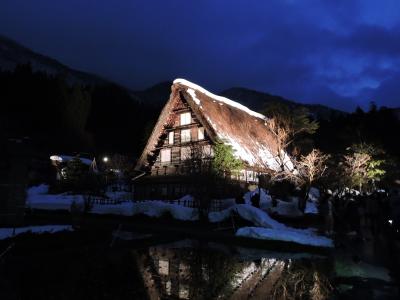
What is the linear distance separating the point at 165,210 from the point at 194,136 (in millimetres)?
10998

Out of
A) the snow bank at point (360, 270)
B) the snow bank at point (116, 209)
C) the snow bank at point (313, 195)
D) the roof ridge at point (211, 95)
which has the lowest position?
the snow bank at point (360, 270)

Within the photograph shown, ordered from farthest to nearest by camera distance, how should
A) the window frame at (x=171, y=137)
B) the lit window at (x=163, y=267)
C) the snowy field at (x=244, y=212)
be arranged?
1. the window frame at (x=171, y=137)
2. the snowy field at (x=244, y=212)
3. the lit window at (x=163, y=267)

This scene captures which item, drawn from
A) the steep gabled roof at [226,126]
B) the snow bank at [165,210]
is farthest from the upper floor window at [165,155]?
the snow bank at [165,210]

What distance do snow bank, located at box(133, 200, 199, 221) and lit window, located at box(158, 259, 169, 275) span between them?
9.36 meters

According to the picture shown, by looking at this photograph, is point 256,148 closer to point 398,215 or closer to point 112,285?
point 398,215

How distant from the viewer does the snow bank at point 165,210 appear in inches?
766

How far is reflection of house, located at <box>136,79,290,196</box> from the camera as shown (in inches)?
1105

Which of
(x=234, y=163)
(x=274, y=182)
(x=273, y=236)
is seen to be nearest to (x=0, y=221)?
(x=273, y=236)

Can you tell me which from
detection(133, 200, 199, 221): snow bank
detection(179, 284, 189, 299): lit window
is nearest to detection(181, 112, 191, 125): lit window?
detection(133, 200, 199, 221): snow bank

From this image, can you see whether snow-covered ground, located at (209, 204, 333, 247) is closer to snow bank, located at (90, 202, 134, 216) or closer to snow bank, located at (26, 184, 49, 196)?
snow bank, located at (90, 202, 134, 216)

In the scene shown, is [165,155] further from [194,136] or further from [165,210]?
[165,210]

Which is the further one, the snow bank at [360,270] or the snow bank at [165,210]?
the snow bank at [165,210]

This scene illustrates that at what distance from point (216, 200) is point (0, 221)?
11.5 m

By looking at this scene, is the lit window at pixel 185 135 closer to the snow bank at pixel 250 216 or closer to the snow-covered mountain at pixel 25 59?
the snow bank at pixel 250 216
